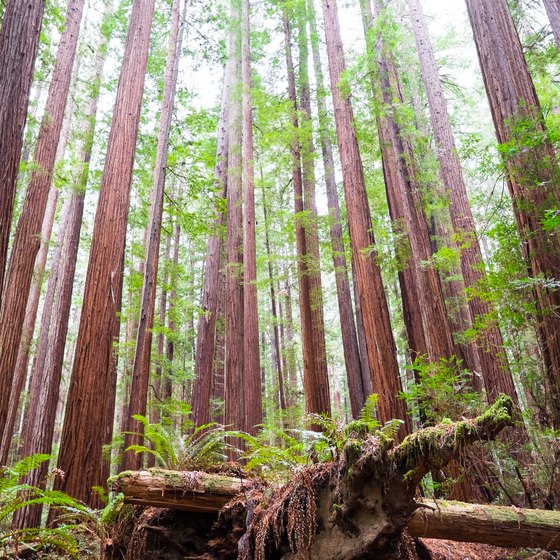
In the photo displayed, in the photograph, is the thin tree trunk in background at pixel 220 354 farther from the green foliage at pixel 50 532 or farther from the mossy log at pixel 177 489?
Answer: the mossy log at pixel 177 489

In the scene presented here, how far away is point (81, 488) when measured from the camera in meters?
5.88

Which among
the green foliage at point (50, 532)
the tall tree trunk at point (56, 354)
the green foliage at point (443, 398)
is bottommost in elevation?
the green foliage at point (50, 532)

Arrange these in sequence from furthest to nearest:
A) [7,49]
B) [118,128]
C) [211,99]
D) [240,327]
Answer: [211,99] → [240,327] → [118,128] → [7,49]

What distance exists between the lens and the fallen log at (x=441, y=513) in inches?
138

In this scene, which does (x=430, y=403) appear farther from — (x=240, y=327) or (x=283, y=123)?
(x=283, y=123)

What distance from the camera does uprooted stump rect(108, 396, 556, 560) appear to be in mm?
2754

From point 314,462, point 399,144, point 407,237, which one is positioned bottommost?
point 314,462

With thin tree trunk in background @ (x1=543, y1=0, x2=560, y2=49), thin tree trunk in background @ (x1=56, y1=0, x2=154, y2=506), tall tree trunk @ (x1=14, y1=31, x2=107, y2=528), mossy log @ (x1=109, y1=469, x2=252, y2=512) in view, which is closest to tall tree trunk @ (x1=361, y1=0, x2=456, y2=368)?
thin tree trunk in background @ (x1=543, y1=0, x2=560, y2=49)

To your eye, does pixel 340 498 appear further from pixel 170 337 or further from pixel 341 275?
pixel 170 337

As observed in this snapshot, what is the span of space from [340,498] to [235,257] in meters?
11.4

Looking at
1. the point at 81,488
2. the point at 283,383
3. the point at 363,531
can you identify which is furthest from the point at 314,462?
the point at 283,383

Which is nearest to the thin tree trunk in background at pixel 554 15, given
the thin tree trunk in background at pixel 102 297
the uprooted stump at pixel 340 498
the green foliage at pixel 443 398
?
the green foliage at pixel 443 398

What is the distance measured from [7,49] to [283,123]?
895 cm

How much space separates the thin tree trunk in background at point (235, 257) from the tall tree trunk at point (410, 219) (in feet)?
15.1
